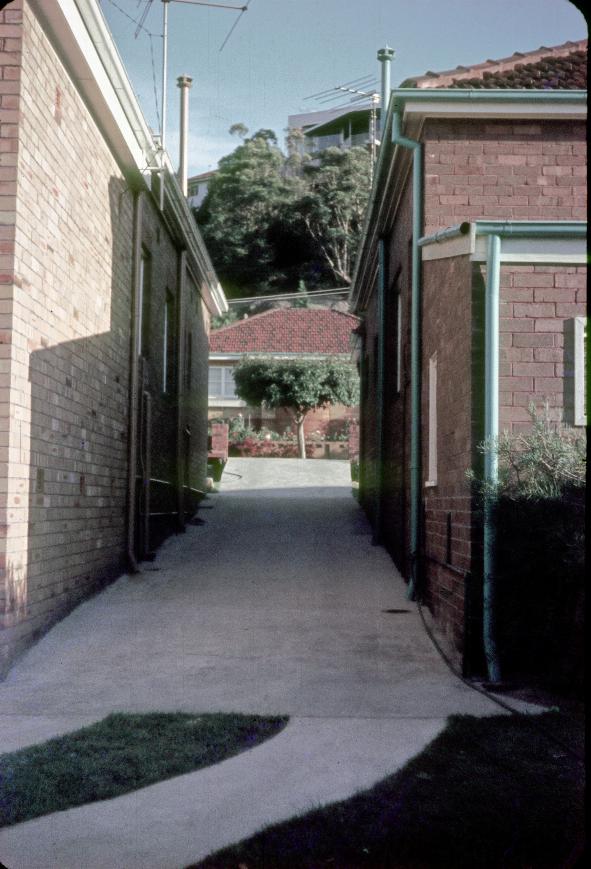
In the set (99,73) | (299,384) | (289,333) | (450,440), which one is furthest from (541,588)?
(289,333)

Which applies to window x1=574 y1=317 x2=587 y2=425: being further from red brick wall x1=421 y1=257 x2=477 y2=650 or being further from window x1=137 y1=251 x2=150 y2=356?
window x1=137 y1=251 x2=150 y2=356

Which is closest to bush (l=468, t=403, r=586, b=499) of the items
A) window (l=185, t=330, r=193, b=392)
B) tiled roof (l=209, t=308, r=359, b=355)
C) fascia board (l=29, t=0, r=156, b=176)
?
fascia board (l=29, t=0, r=156, b=176)

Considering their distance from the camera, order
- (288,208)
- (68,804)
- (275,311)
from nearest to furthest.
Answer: (68,804) → (275,311) → (288,208)

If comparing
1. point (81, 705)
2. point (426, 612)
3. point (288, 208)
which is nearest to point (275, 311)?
point (288, 208)

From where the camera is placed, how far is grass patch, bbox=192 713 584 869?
3.41 metres

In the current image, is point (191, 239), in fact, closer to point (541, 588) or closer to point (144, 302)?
point (144, 302)

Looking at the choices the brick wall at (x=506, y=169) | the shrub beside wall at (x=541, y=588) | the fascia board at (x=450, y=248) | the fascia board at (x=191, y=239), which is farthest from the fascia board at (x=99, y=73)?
the shrub beside wall at (x=541, y=588)

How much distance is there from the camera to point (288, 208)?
4609cm

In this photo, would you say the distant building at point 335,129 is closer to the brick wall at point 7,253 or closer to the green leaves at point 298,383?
the green leaves at point 298,383

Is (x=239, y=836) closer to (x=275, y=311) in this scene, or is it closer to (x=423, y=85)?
(x=423, y=85)

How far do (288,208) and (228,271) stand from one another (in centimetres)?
449

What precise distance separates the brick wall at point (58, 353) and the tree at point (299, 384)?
2006cm

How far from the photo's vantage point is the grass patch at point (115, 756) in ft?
13.4

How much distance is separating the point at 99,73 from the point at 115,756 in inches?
225
